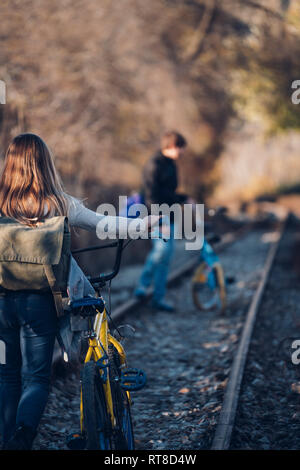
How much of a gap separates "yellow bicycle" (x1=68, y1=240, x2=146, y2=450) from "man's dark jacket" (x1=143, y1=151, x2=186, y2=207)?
3488 millimetres

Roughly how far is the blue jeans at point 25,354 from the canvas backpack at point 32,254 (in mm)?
84

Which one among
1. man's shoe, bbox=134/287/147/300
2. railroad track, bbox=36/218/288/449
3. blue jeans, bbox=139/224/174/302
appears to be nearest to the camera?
railroad track, bbox=36/218/288/449

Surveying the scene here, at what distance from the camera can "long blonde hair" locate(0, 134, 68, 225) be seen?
2.99m

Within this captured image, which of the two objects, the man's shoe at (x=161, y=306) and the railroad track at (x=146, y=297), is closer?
the railroad track at (x=146, y=297)

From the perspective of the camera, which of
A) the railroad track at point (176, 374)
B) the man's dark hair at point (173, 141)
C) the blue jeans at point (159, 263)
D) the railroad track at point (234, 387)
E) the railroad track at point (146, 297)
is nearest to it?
the railroad track at point (234, 387)

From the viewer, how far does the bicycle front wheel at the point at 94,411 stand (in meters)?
2.88

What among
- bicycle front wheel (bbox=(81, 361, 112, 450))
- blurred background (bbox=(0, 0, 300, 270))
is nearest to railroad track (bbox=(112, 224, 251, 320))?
blurred background (bbox=(0, 0, 300, 270))

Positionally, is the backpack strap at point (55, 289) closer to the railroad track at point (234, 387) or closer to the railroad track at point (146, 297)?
the railroad track at point (234, 387)

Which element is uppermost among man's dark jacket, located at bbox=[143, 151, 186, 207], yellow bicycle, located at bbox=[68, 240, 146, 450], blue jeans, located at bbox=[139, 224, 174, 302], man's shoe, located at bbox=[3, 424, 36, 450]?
man's dark jacket, located at bbox=[143, 151, 186, 207]

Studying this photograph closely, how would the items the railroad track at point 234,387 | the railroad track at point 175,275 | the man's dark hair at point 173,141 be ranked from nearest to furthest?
the railroad track at point 234,387, the man's dark hair at point 173,141, the railroad track at point 175,275

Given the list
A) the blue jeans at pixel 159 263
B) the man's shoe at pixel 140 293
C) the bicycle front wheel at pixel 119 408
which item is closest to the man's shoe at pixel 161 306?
the blue jeans at pixel 159 263

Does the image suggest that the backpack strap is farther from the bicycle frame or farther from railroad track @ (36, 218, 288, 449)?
railroad track @ (36, 218, 288, 449)

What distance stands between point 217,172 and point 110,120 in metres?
10.9

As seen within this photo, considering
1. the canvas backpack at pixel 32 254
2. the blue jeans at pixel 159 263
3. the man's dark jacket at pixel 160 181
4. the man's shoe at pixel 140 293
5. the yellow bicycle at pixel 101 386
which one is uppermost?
Answer: the man's dark jacket at pixel 160 181
